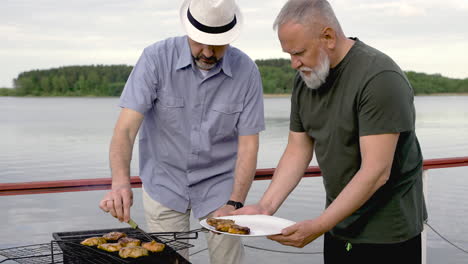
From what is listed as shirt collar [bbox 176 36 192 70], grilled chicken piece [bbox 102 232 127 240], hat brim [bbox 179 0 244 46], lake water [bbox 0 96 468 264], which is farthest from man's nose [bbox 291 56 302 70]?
lake water [bbox 0 96 468 264]

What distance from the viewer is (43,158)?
36.5m

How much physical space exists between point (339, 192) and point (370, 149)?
0.31 metres

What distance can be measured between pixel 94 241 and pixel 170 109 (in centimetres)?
70

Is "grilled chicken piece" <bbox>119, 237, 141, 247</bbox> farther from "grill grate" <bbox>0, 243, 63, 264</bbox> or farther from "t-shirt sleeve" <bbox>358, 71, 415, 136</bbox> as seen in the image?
"t-shirt sleeve" <bbox>358, 71, 415, 136</bbox>

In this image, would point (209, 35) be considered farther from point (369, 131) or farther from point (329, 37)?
point (369, 131)

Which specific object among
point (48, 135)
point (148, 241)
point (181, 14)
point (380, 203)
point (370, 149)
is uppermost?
point (181, 14)

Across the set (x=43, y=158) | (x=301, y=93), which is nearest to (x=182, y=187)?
(x=301, y=93)

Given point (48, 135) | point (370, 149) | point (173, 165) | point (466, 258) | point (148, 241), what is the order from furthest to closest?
point (48, 135) → point (466, 258) → point (173, 165) → point (148, 241) → point (370, 149)

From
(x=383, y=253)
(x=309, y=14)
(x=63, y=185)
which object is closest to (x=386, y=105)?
(x=309, y=14)

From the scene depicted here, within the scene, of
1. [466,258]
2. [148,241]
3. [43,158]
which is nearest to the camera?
[148,241]

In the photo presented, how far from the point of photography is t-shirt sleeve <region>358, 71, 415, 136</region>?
89.7 inches

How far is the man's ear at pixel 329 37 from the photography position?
7.65ft

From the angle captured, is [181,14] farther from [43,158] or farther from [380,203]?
[43,158]

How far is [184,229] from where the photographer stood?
3.11 meters
